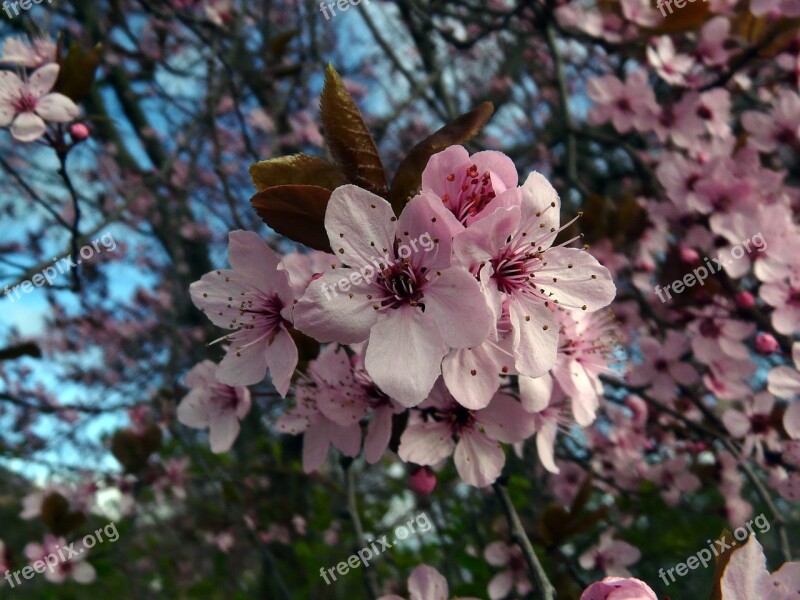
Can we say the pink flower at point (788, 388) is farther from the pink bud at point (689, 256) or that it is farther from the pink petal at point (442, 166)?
the pink petal at point (442, 166)

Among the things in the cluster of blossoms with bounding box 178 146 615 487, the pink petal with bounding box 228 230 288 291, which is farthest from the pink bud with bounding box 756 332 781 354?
the pink petal with bounding box 228 230 288 291

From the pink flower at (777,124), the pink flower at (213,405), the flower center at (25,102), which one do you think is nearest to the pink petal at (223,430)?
the pink flower at (213,405)

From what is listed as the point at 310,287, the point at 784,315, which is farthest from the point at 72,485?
the point at 784,315

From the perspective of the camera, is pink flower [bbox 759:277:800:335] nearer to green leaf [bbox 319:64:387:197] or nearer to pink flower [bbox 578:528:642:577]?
pink flower [bbox 578:528:642:577]

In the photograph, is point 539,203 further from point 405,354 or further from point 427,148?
point 405,354

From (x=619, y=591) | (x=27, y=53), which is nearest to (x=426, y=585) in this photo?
(x=619, y=591)

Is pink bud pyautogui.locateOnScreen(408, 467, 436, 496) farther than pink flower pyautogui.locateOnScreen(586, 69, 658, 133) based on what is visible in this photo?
No

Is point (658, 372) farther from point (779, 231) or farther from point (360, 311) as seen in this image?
point (360, 311)
